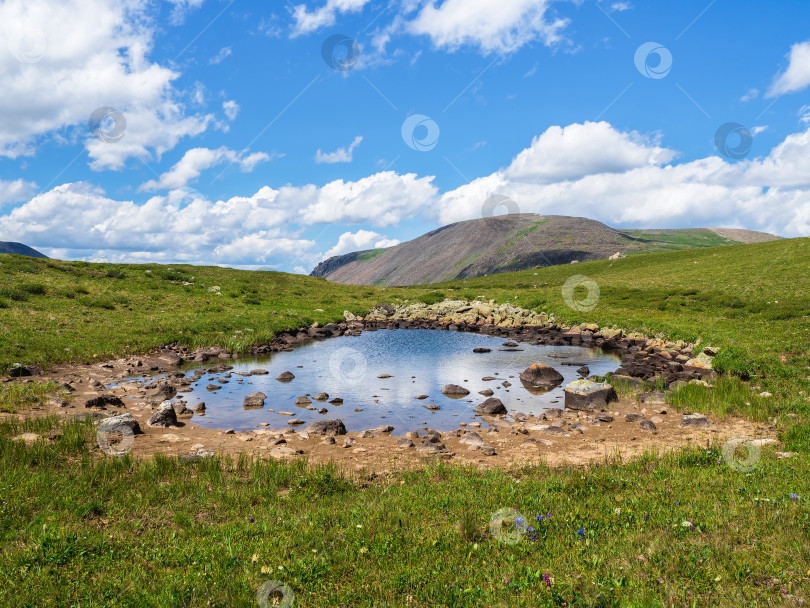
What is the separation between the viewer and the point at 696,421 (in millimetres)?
15156

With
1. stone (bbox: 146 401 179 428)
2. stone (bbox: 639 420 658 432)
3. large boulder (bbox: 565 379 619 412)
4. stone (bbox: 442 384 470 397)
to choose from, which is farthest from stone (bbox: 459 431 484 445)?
stone (bbox: 146 401 179 428)

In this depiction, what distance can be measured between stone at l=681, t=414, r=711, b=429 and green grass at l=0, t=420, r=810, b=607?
519 centimetres

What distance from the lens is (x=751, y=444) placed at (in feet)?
36.7

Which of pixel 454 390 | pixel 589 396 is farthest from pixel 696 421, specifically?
pixel 454 390

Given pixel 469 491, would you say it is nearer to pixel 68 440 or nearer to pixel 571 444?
pixel 571 444

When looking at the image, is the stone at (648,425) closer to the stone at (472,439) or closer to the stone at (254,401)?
the stone at (472,439)

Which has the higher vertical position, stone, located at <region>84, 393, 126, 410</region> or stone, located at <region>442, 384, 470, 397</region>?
stone, located at <region>84, 393, 126, 410</region>

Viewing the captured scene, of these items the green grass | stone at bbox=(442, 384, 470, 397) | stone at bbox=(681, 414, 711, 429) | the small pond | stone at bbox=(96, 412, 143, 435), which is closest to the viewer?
the green grass

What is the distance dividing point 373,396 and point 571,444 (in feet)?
31.9

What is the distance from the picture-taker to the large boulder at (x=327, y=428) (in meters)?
15.2

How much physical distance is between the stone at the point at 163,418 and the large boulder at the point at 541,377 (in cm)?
1680

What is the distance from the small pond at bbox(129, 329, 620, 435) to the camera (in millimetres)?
17625

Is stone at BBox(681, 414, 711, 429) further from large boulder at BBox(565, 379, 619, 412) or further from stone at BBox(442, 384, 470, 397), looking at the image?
stone at BBox(442, 384, 470, 397)

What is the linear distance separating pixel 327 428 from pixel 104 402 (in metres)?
8.87
